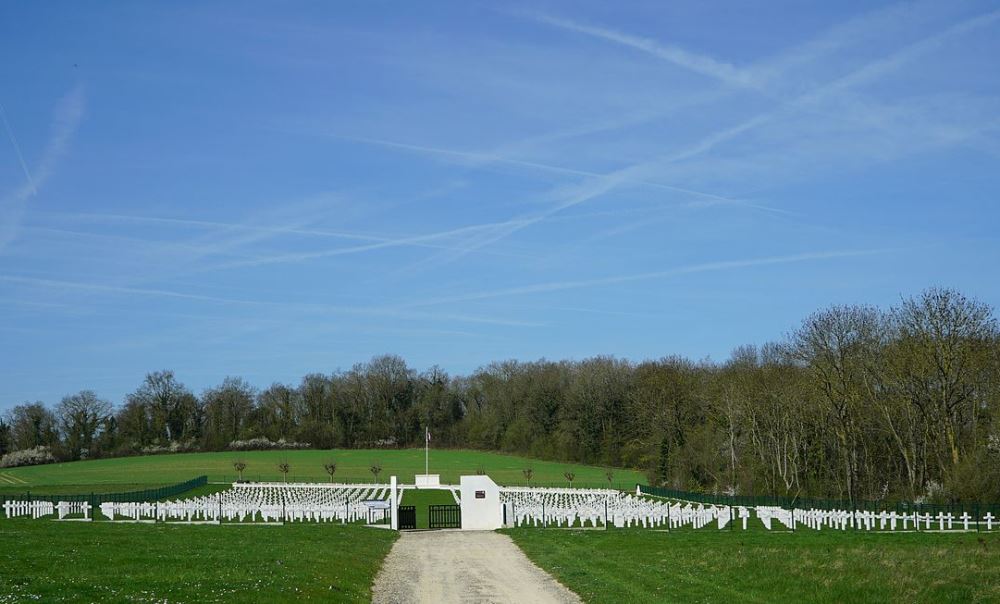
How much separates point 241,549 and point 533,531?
14.5m

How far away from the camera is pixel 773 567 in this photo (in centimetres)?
2275

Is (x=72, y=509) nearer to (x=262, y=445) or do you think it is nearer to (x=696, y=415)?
(x=696, y=415)

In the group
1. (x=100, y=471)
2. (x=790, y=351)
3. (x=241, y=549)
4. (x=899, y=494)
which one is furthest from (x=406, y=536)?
(x=100, y=471)

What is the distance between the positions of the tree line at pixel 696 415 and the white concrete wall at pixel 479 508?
2482 cm

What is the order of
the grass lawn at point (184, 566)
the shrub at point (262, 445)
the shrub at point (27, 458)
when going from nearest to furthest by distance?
1. the grass lawn at point (184, 566)
2. the shrub at point (27, 458)
3. the shrub at point (262, 445)

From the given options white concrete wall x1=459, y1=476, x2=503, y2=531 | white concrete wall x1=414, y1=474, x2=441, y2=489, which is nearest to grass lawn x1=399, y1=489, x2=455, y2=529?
white concrete wall x1=414, y1=474, x2=441, y2=489

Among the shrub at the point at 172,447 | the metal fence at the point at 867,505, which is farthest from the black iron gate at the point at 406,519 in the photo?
the shrub at the point at 172,447

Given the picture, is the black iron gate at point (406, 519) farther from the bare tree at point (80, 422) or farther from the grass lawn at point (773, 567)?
the bare tree at point (80, 422)

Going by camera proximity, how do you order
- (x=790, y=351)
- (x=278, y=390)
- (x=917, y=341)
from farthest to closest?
1. (x=278, y=390)
2. (x=790, y=351)
3. (x=917, y=341)

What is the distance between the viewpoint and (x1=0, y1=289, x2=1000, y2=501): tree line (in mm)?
56938

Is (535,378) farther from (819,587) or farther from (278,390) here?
(819,587)

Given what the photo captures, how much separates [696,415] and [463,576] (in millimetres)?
70702

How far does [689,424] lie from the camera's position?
89312mm

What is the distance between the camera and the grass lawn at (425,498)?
207 ft
